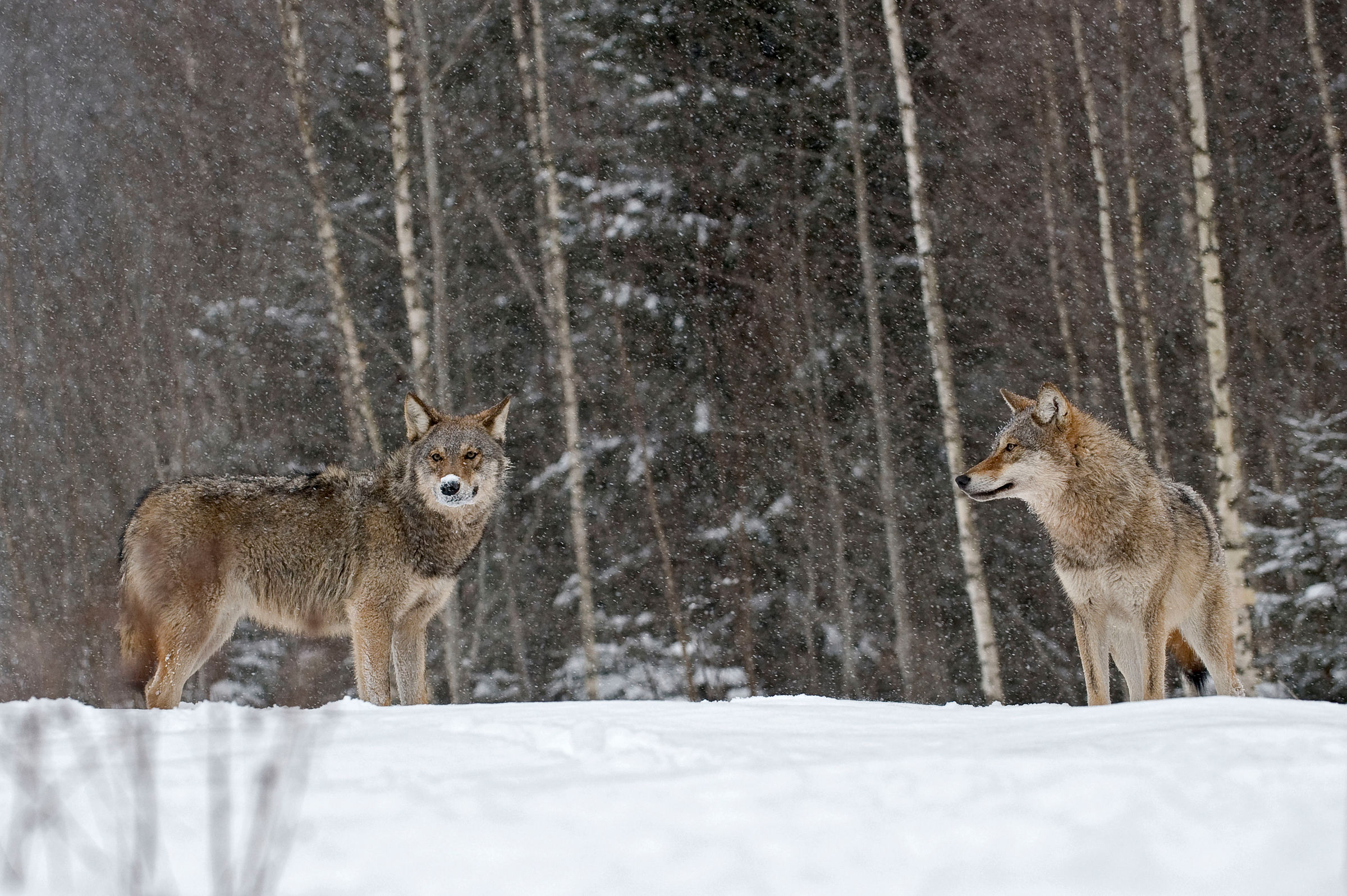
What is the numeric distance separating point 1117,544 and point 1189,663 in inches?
50.8

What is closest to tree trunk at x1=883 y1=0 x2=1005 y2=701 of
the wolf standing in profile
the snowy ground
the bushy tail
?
the wolf standing in profile

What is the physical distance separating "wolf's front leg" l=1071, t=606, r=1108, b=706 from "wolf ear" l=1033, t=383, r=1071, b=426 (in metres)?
1.14

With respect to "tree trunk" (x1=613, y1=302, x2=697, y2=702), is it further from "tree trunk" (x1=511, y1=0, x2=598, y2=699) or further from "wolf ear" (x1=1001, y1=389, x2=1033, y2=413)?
"wolf ear" (x1=1001, y1=389, x2=1033, y2=413)

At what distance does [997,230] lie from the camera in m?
13.8

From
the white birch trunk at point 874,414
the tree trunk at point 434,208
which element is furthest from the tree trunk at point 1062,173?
the tree trunk at point 434,208

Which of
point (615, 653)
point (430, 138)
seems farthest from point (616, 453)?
point (430, 138)

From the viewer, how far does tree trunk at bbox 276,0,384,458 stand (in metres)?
11.9

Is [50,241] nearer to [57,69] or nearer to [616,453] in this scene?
[57,69]

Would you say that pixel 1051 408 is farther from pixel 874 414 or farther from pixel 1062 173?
pixel 1062 173

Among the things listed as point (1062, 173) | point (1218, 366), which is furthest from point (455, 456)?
point (1062, 173)

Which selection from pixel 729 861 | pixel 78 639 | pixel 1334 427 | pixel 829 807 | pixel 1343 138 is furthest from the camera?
pixel 1343 138

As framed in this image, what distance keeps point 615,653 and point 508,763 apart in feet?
36.7

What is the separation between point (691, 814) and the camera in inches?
99.2

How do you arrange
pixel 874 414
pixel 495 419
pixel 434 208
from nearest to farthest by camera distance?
pixel 495 419 < pixel 874 414 < pixel 434 208
